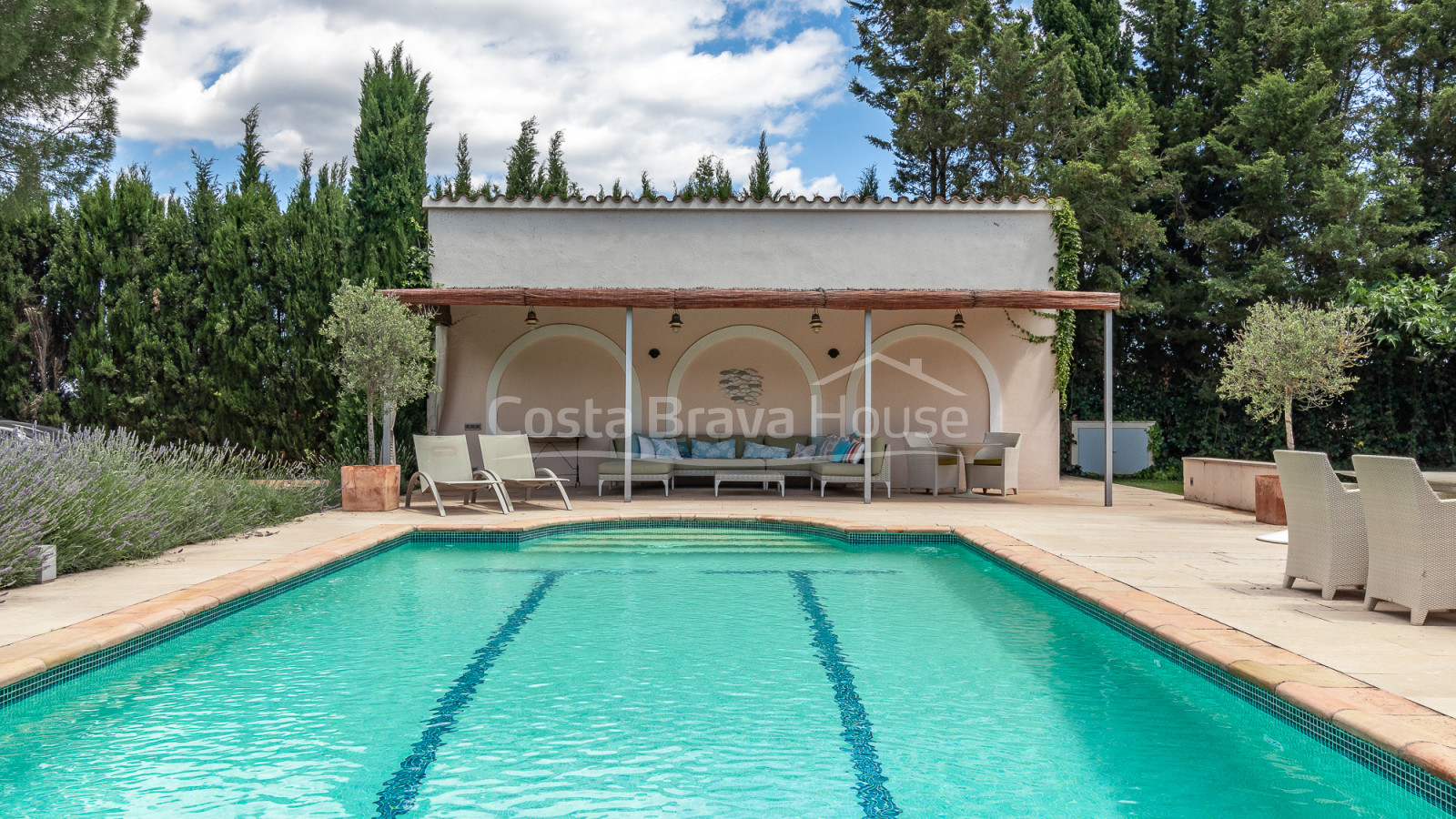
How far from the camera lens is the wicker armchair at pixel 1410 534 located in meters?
3.78

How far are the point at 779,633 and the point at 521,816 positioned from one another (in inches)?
86.8

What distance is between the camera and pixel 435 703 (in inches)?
133

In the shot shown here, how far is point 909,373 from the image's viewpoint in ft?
40.2

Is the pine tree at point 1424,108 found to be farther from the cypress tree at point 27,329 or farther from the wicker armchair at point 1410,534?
the cypress tree at point 27,329

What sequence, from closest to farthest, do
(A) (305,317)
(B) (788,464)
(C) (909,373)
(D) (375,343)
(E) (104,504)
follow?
(E) (104,504) → (D) (375,343) → (B) (788,464) → (C) (909,373) → (A) (305,317)

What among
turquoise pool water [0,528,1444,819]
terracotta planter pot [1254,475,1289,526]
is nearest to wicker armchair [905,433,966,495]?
terracotta planter pot [1254,475,1289,526]

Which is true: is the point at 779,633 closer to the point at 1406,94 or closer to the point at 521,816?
the point at 521,816

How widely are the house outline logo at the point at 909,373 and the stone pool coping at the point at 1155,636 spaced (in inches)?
230

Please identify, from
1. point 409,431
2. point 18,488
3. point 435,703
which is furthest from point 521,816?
point 409,431

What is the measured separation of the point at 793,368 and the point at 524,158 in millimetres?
8494

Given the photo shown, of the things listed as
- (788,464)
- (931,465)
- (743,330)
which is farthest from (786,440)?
(931,465)

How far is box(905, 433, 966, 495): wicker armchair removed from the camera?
36.6ft

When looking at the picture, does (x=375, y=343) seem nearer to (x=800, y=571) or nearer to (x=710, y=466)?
(x=710, y=466)

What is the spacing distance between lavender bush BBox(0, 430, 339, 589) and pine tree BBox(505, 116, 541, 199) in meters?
10.4
